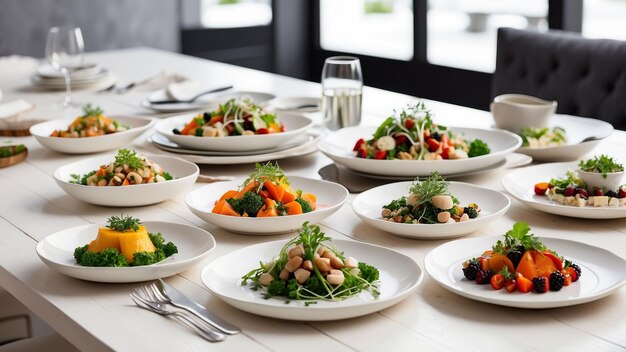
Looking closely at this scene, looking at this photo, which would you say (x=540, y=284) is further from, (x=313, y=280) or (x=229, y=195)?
(x=229, y=195)

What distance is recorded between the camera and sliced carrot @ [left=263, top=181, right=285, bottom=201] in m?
1.59

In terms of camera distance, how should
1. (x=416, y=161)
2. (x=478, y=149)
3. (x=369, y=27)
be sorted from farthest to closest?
1. (x=369, y=27)
2. (x=478, y=149)
3. (x=416, y=161)

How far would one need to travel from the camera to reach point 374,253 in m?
1.38

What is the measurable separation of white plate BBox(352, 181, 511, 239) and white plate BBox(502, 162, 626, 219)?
0.07 meters

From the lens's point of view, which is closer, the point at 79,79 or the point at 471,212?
the point at 471,212

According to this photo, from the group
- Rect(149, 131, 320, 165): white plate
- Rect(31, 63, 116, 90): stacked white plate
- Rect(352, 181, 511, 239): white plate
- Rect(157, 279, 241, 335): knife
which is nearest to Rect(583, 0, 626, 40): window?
Rect(31, 63, 116, 90): stacked white plate

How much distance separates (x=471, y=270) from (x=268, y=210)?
43 centimetres

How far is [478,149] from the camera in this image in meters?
1.99

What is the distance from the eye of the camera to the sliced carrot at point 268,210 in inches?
61.3

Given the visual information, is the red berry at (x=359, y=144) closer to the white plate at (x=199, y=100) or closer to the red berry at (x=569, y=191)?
the red berry at (x=569, y=191)

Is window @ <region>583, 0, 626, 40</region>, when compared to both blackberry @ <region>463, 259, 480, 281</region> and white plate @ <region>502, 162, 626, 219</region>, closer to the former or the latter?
white plate @ <region>502, 162, 626, 219</region>

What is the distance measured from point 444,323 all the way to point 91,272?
0.54m

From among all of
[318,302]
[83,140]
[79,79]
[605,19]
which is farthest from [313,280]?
[605,19]

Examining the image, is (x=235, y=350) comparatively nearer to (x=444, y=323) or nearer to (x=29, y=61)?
(x=444, y=323)
